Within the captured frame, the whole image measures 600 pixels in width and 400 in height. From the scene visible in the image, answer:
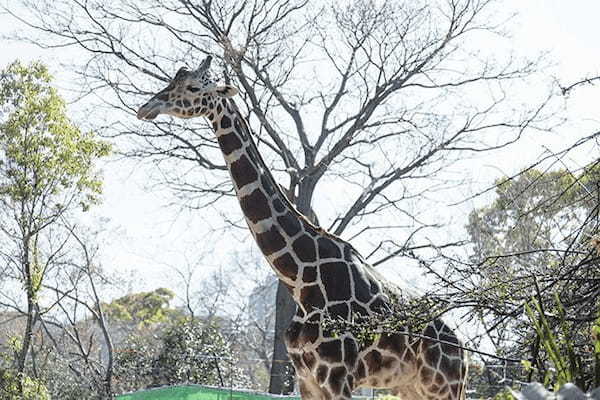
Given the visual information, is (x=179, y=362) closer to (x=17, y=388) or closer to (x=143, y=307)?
(x=17, y=388)

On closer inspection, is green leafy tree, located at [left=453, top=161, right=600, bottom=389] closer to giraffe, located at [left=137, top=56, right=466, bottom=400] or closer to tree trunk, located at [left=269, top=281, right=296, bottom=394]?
giraffe, located at [left=137, top=56, right=466, bottom=400]

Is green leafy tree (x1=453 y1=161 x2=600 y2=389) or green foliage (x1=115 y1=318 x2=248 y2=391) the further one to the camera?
green foliage (x1=115 y1=318 x2=248 y2=391)

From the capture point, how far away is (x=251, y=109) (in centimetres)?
1571

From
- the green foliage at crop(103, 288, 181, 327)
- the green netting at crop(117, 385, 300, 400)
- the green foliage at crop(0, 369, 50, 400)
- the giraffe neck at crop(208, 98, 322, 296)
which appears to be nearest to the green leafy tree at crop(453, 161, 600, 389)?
the giraffe neck at crop(208, 98, 322, 296)

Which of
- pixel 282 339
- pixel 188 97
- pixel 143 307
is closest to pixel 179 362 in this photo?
pixel 282 339

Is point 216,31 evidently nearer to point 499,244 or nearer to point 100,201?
point 100,201

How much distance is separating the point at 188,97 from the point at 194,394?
3.76 metres

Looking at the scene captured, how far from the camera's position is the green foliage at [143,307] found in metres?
27.7

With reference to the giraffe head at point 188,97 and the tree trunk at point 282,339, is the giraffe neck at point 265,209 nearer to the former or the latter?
the giraffe head at point 188,97

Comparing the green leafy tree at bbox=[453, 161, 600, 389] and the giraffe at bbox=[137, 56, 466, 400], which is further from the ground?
the giraffe at bbox=[137, 56, 466, 400]

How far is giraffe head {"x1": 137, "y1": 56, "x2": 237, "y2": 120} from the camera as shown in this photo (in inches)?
291

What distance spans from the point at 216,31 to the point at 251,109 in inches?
54.0

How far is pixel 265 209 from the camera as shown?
714 cm

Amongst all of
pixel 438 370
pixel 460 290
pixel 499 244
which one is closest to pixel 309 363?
pixel 438 370
